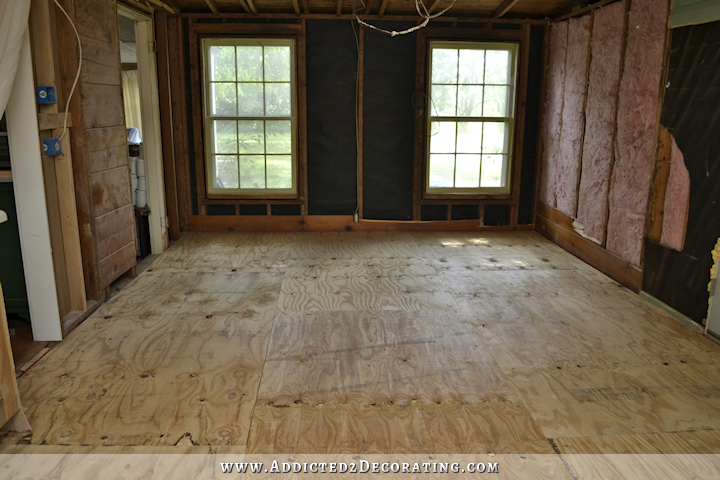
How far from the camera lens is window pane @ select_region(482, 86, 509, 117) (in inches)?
255

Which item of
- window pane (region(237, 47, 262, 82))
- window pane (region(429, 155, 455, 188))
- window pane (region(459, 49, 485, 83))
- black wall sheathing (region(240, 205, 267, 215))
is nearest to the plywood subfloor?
black wall sheathing (region(240, 205, 267, 215))

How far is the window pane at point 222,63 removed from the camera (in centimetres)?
630

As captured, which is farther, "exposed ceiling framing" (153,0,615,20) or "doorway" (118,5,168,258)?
"exposed ceiling framing" (153,0,615,20)

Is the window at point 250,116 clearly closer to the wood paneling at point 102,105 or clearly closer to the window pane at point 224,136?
the window pane at point 224,136

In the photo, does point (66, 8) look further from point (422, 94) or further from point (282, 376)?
point (422, 94)

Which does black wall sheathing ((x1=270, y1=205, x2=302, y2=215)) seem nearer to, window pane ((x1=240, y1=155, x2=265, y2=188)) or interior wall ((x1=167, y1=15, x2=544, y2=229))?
interior wall ((x1=167, y1=15, x2=544, y2=229))

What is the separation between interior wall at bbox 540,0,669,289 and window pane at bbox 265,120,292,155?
314cm

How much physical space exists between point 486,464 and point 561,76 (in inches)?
198

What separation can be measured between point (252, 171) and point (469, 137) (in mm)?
2691

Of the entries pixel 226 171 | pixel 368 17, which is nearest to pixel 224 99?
pixel 226 171

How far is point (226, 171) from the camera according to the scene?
6.59 metres

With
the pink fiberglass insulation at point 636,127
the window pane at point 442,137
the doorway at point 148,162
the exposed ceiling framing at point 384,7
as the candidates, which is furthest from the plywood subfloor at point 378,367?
the exposed ceiling framing at point 384,7

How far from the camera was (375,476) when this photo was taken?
7.43 ft

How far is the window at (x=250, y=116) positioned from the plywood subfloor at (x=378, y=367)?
1.77m
